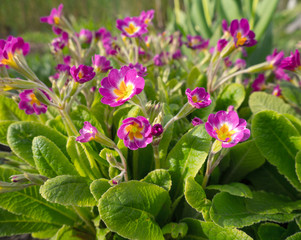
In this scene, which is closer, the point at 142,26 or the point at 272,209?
the point at 272,209

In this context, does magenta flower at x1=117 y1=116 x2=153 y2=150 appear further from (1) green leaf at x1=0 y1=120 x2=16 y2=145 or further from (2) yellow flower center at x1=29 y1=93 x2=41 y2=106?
(1) green leaf at x1=0 y1=120 x2=16 y2=145

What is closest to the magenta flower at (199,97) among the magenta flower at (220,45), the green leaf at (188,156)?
the green leaf at (188,156)

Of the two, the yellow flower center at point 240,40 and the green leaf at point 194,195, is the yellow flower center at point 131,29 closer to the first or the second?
the yellow flower center at point 240,40

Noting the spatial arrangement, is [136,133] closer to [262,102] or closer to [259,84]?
[262,102]

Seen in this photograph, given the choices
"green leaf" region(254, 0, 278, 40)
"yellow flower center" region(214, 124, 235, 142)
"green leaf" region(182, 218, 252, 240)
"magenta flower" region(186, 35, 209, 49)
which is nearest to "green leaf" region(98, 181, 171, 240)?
"green leaf" region(182, 218, 252, 240)

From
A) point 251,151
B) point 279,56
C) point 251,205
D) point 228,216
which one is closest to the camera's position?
point 228,216

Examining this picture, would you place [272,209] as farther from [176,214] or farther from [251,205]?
[176,214]

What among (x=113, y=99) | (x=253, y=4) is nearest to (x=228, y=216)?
(x=113, y=99)
